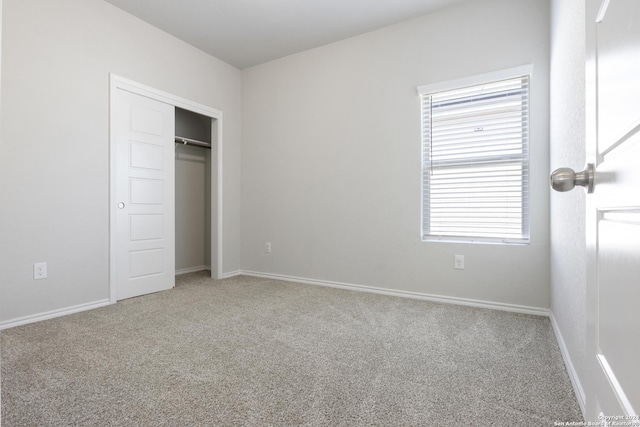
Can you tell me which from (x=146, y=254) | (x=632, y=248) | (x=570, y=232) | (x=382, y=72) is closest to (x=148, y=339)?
(x=146, y=254)

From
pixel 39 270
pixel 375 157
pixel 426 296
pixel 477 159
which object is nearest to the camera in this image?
pixel 39 270

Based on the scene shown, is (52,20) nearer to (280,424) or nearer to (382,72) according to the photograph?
(382,72)

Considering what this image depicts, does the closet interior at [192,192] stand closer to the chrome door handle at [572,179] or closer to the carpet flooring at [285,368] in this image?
the carpet flooring at [285,368]

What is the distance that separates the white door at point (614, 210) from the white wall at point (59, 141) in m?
A: 3.26

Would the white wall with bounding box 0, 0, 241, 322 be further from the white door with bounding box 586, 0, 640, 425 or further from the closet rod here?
the white door with bounding box 586, 0, 640, 425

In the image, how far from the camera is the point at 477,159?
292 cm

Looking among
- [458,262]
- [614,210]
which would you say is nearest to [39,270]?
[614,210]

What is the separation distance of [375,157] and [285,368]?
2296mm

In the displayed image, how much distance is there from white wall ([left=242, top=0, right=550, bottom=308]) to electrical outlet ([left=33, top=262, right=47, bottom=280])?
2.13 m

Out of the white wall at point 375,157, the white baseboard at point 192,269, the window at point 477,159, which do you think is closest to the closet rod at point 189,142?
the white wall at point 375,157

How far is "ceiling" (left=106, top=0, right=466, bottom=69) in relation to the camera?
300 cm

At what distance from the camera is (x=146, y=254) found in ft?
11.0

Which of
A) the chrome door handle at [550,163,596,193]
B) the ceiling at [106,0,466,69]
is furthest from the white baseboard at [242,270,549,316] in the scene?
the ceiling at [106,0,466,69]

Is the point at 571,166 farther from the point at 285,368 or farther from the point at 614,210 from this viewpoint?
the point at 285,368
